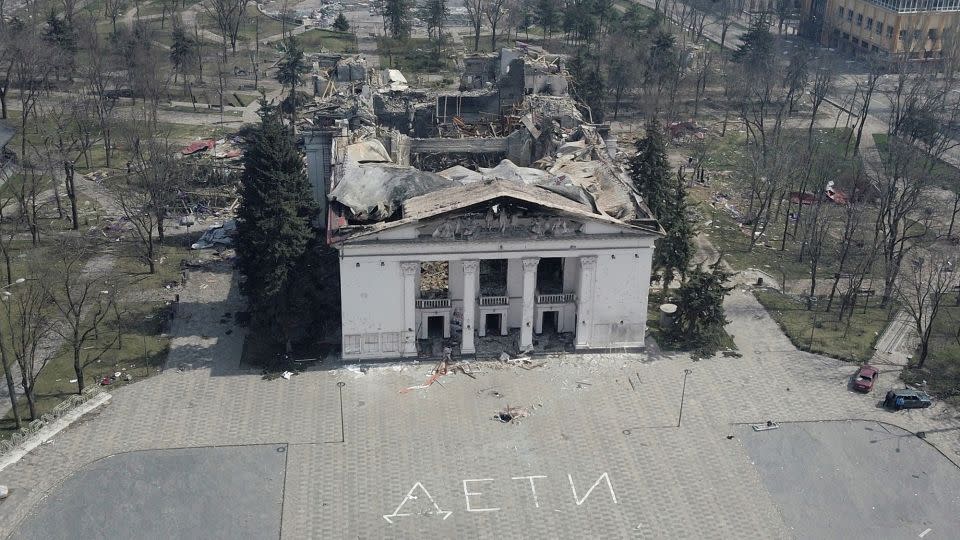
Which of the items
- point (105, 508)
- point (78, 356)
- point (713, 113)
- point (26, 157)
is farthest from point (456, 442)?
point (713, 113)

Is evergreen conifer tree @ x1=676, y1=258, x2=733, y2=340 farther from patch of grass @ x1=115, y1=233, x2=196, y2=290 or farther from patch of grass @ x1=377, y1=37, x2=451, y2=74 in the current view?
patch of grass @ x1=377, y1=37, x2=451, y2=74

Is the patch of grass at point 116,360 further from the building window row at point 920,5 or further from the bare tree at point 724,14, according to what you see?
the building window row at point 920,5

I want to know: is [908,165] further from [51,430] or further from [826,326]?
[51,430]

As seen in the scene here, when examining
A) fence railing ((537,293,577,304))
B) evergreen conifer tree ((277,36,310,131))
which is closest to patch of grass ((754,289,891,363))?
fence railing ((537,293,577,304))

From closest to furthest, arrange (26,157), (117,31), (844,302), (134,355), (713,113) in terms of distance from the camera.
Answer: (134,355) < (844,302) < (26,157) < (713,113) < (117,31)

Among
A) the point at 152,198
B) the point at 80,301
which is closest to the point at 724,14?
the point at 152,198

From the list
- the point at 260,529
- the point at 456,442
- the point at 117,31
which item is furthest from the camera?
the point at 117,31

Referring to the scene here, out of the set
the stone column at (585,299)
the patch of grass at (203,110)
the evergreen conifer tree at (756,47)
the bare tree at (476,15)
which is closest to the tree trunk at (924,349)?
Result: the stone column at (585,299)

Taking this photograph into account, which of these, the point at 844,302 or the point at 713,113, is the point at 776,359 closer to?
the point at 844,302
